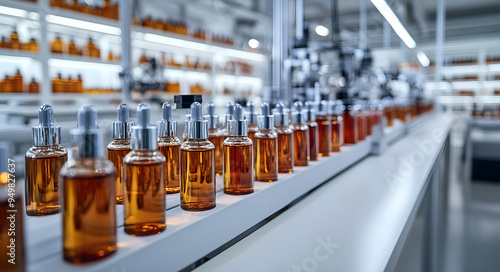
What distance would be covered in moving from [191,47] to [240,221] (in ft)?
13.5

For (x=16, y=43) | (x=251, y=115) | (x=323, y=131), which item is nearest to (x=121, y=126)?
(x=251, y=115)

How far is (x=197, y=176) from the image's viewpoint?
62 cm

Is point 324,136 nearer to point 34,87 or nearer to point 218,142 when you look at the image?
point 218,142

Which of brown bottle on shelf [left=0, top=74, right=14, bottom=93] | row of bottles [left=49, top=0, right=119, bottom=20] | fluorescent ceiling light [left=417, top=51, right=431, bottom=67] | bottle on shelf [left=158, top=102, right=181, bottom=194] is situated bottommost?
bottle on shelf [left=158, top=102, right=181, bottom=194]

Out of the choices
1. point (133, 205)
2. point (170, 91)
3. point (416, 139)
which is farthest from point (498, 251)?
point (170, 91)

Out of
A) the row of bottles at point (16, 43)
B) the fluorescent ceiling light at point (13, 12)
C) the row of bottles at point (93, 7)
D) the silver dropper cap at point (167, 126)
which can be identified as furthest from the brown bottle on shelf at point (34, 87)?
the silver dropper cap at point (167, 126)

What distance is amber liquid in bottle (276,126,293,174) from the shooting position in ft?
3.01

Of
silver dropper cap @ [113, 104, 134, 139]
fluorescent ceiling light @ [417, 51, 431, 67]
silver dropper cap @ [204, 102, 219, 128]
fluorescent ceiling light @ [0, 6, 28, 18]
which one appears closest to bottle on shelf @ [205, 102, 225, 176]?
silver dropper cap @ [204, 102, 219, 128]

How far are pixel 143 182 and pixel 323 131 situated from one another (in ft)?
2.60

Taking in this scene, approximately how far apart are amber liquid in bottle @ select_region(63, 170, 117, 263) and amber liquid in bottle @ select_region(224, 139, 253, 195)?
0.30m

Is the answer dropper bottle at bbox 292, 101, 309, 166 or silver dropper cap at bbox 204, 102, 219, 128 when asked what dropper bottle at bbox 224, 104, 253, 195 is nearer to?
silver dropper cap at bbox 204, 102, 219, 128

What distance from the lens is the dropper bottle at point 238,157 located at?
719 mm

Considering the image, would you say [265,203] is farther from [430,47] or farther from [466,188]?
[430,47]

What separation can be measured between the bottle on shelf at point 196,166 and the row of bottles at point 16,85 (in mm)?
2656
